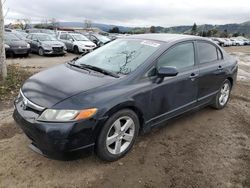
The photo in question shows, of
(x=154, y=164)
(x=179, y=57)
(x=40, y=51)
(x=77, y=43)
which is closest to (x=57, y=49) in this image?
(x=40, y=51)

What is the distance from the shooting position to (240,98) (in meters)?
6.73

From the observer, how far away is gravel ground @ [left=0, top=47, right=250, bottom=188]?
3084mm

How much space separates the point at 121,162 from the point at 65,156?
0.83 metres

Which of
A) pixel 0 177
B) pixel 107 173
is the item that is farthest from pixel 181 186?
pixel 0 177

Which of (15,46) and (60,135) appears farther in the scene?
(15,46)

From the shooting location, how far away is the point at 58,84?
334 centimetres

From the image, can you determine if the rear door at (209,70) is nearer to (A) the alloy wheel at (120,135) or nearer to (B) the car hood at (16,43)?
(A) the alloy wheel at (120,135)

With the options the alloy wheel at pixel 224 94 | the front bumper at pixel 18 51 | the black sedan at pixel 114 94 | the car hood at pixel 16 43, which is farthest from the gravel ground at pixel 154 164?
the car hood at pixel 16 43

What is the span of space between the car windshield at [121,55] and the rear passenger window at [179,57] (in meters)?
0.22

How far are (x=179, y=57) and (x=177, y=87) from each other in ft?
1.73

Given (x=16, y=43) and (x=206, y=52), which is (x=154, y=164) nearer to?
(x=206, y=52)

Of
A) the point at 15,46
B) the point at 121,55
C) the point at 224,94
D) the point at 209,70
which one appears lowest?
the point at 15,46

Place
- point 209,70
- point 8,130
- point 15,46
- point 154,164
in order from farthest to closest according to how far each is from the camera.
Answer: point 15,46, point 209,70, point 8,130, point 154,164

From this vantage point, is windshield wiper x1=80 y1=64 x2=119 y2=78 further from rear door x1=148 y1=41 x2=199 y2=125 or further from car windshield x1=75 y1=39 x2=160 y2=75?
rear door x1=148 y1=41 x2=199 y2=125
